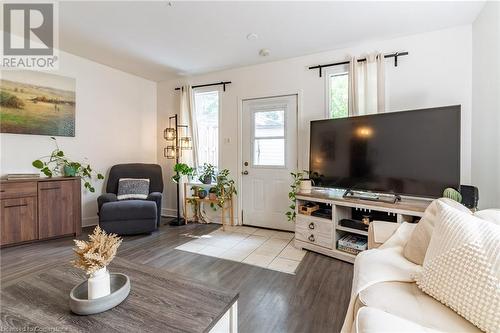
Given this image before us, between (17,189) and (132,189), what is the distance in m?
1.26

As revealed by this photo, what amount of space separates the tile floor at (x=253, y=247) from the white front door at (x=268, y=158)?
30 centimetres

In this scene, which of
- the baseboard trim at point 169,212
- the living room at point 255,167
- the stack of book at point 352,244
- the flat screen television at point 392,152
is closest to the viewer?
A: the living room at point 255,167

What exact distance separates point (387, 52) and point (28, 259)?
15.3 ft

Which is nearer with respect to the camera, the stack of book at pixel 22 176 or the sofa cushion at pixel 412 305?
the sofa cushion at pixel 412 305

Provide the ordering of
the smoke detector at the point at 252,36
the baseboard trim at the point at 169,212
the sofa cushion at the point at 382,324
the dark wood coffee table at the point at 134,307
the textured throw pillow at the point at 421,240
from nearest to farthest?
the sofa cushion at the point at 382,324, the dark wood coffee table at the point at 134,307, the textured throw pillow at the point at 421,240, the smoke detector at the point at 252,36, the baseboard trim at the point at 169,212

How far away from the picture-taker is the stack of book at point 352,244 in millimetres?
2460

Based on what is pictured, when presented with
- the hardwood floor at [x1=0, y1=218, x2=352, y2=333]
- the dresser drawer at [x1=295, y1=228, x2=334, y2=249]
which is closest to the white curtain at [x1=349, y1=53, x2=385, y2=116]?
the dresser drawer at [x1=295, y1=228, x2=334, y2=249]

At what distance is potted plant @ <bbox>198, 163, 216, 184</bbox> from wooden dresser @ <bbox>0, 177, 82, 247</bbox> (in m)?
1.72

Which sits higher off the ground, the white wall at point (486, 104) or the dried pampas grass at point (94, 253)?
the white wall at point (486, 104)

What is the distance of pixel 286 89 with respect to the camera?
3.48m

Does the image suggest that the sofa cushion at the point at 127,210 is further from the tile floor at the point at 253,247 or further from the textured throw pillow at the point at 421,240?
the textured throw pillow at the point at 421,240

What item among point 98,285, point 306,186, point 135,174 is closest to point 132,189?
point 135,174

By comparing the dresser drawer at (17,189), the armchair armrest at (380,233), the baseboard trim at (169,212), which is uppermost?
the dresser drawer at (17,189)

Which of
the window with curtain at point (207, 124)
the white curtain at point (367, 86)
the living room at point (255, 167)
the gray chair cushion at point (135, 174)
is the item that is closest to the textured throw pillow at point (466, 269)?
the living room at point (255, 167)
